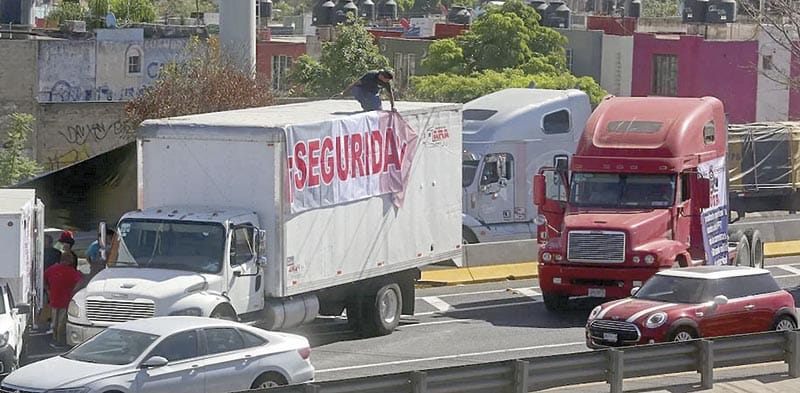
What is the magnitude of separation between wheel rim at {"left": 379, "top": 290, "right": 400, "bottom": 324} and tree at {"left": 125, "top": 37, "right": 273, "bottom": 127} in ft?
36.9

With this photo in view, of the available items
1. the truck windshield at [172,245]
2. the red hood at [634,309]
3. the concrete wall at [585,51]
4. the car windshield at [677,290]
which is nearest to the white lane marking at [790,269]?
the car windshield at [677,290]

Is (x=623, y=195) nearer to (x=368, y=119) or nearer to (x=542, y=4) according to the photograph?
(x=368, y=119)

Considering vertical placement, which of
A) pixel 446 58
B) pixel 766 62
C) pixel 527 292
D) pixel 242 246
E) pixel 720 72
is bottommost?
pixel 527 292

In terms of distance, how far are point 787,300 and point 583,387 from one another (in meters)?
5.38

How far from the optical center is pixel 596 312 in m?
21.8

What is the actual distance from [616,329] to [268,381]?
20.7ft

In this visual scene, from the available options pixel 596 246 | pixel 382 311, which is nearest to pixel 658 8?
pixel 596 246

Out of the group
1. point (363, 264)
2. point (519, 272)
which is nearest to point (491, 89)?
point (519, 272)

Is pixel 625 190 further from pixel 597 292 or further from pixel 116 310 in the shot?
pixel 116 310

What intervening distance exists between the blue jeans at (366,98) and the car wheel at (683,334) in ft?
19.5

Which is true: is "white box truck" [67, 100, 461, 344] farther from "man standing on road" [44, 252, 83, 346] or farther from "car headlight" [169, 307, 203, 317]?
"man standing on road" [44, 252, 83, 346]

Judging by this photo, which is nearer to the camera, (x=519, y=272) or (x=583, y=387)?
(x=583, y=387)

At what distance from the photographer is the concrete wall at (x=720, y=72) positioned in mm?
61312

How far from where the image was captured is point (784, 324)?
22172 mm
